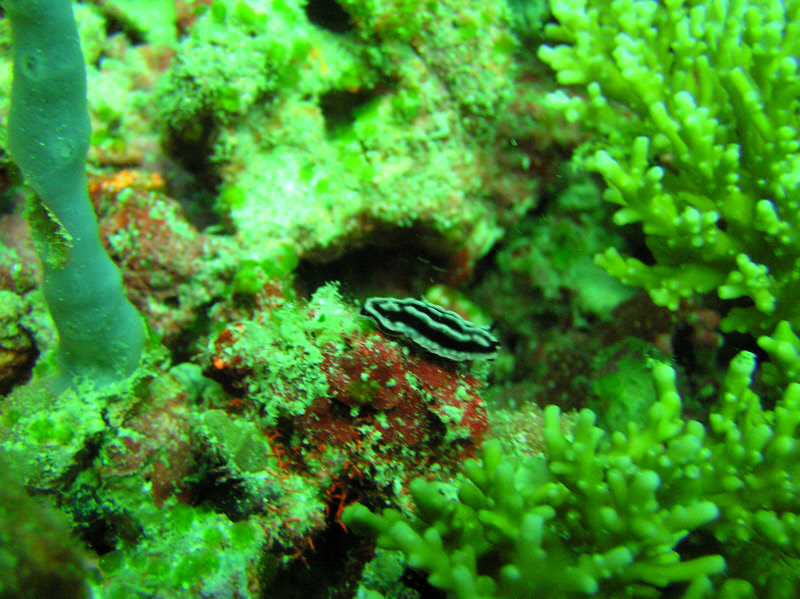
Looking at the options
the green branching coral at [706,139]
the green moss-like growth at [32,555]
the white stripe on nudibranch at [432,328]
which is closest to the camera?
the green moss-like growth at [32,555]

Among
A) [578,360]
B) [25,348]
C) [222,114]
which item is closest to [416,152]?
[222,114]

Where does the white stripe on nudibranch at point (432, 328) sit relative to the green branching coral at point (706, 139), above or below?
below

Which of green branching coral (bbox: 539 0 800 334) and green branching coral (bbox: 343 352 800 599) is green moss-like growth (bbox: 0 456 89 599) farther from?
green branching coral (bbox: 539 0 800 334)

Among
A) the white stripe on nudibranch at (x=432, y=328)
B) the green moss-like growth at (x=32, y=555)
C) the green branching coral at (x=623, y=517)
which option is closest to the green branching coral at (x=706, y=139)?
the green branching coral at (x=623, y=517)

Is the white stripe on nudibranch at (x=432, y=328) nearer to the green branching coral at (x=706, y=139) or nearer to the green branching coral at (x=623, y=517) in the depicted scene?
the green branching coral at (x=623, y=517)

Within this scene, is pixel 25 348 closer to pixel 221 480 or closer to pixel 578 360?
pixel 221 480
